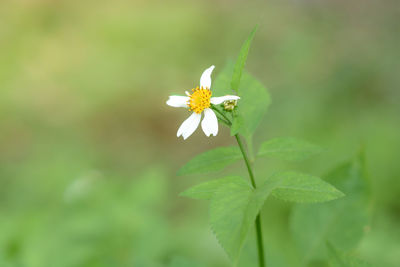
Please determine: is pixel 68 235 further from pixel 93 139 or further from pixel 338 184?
pixel 93 139

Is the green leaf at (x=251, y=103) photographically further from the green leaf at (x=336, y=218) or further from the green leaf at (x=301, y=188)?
the green leaf at (x=336, y=218)

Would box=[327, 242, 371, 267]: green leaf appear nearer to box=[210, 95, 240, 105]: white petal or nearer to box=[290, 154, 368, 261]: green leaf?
box=[290, 154, 368, 261]: green leaf

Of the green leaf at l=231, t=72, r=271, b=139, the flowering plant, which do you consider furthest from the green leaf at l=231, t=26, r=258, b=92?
the green leaf at l=231, t=72, r=271, b=139

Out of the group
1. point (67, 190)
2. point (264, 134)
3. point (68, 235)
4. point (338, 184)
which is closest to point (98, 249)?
point (68, 235)

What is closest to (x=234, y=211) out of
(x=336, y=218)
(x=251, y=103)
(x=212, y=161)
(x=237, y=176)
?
(x=237, y=176)

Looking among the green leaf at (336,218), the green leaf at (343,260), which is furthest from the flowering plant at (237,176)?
the green leaf at (336,218)

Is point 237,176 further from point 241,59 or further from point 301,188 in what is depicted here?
point 241,59
